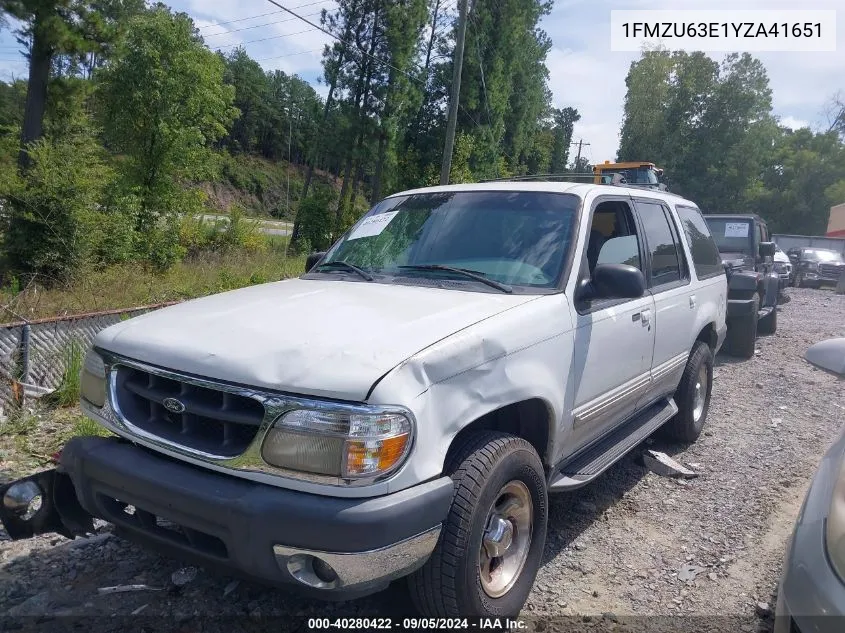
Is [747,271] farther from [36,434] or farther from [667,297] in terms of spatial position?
[36,434]

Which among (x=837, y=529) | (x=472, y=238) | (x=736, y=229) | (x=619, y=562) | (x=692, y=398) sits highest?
(x=736, y=229)

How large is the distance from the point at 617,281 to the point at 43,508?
2.76 metres

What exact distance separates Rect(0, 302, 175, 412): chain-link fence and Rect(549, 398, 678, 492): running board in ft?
13.5

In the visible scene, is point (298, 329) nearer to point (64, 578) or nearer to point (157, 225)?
point (64, 578)

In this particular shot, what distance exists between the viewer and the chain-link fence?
480cm

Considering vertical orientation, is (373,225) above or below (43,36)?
below

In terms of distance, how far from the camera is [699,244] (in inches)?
202

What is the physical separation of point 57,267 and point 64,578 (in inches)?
298

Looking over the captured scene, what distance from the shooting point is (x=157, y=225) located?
14875mm

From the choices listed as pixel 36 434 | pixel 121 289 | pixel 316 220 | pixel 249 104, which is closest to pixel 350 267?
pixel 36 434

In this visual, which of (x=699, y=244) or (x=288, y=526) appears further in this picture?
(x=699, y=244)

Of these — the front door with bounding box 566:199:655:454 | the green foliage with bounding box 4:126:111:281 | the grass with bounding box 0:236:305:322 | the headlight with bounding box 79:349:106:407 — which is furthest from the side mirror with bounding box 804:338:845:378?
the green foliage with bounding box 4:126:111:281

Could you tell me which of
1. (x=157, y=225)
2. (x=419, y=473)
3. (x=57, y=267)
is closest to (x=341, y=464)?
(x=419, y=473)

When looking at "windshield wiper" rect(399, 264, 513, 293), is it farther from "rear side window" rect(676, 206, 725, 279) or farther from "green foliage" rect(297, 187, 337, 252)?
"green foliage" rect(297, 187, 337, 252)
